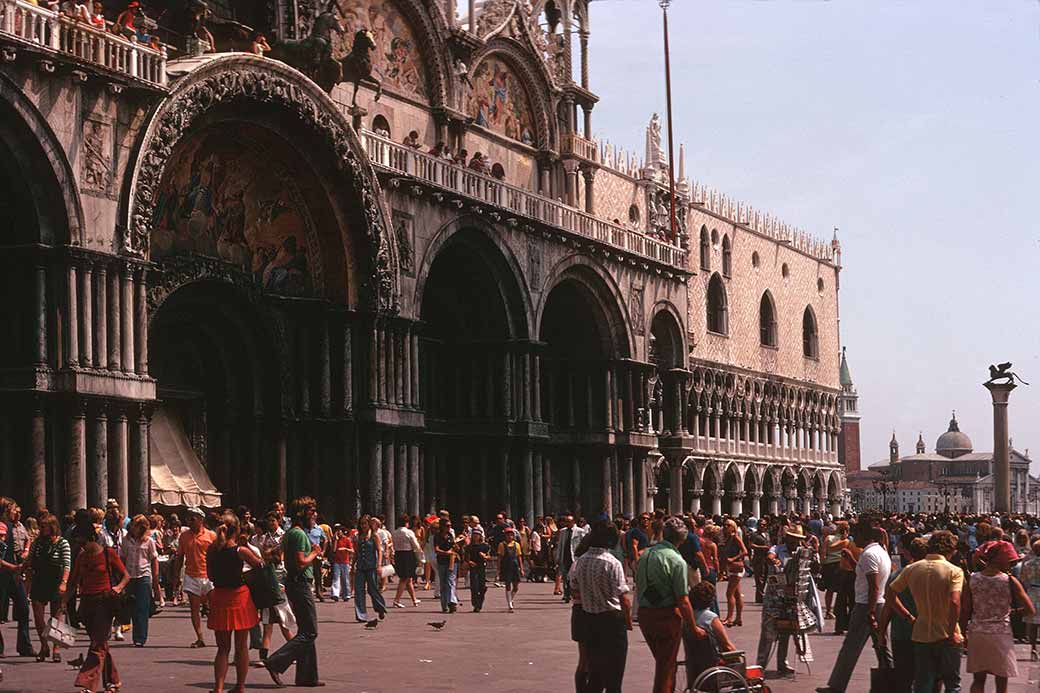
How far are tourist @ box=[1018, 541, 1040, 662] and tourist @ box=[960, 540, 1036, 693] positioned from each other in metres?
5.31

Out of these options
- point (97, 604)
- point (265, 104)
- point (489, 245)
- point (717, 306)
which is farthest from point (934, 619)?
point (717, 306)

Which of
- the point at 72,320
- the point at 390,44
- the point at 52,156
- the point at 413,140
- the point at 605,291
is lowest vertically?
the point at 72,320

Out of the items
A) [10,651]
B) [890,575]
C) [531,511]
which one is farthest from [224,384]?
[890,575]

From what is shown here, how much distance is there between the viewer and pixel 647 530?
26047 millimetres

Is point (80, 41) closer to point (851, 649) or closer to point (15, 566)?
point (15, 566)

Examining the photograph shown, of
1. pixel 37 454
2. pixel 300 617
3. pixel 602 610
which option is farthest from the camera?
pixel 37 454

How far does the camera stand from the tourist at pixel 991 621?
563 inches

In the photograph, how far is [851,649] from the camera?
51.9 feet

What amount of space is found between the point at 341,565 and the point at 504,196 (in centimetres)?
1335

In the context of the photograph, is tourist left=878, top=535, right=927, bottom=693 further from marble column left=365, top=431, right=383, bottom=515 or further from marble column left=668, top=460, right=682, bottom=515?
marble column left=668, top=460, right=682, bottom=515

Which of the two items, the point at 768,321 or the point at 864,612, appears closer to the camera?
the point at 864,612

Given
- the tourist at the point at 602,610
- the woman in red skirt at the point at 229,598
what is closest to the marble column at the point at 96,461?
the woman in red skirt at the point at 229,598

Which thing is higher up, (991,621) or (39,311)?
(39,311)

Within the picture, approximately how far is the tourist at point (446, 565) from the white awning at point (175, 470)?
6.04 m
